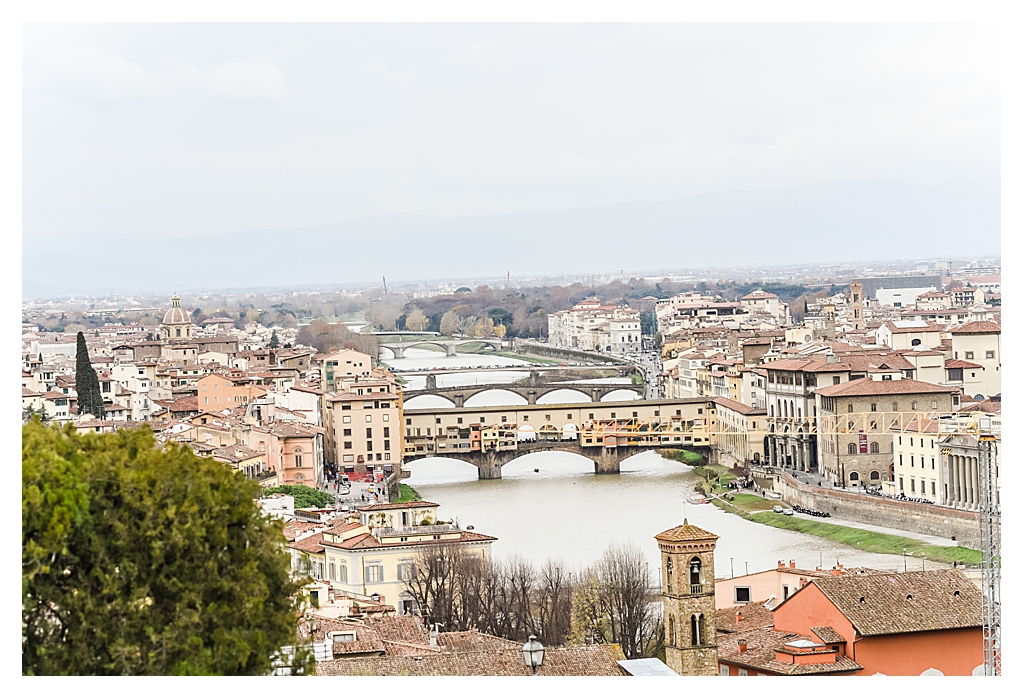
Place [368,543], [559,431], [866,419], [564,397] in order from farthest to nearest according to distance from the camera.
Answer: [564,397]
[559,431]
[866,419]
[368,543]

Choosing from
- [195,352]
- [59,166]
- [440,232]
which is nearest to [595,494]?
[440,232]

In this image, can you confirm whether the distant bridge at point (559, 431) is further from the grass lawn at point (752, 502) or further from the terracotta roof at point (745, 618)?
the terracotta roof at point (745, 618)

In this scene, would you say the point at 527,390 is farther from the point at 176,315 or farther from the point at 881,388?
the point at 881,388

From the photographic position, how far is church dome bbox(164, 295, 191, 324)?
59.1 ft

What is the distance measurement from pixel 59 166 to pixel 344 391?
4.60 meters

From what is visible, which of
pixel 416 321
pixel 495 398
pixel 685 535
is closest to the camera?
pixel 685 535

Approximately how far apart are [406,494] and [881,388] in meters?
5.03

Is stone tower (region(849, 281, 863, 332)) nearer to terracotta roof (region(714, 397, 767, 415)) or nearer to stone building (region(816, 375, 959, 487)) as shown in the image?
terracotta roof (region(714, 397, 767, 415))

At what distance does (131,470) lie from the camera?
3.68 metres

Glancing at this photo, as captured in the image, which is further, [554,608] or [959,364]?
[959,364]

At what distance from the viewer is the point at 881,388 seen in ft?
49.2

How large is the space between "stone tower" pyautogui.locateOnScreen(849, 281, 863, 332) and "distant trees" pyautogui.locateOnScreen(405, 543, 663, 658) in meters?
12.6

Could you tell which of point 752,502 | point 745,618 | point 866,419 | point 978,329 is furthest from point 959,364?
point 745,618

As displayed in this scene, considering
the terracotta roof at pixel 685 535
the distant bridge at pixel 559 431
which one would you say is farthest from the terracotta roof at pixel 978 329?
the terracotta roof at pixel 685 535
